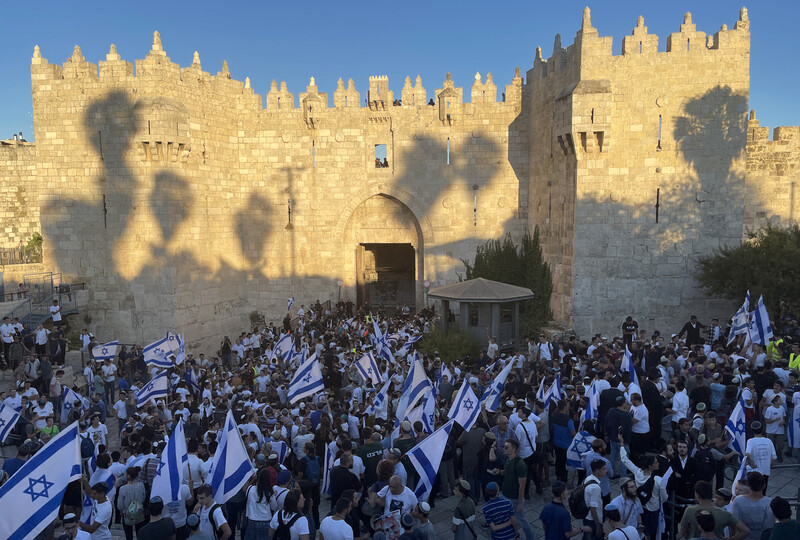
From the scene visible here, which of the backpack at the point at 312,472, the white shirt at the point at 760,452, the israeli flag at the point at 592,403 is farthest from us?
the israeli flag at the point at 592,403

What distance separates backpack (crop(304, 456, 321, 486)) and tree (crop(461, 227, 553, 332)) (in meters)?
13.6

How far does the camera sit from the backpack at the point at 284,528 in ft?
20.0

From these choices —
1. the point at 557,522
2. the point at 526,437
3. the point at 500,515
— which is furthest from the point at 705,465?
the point at 500,515

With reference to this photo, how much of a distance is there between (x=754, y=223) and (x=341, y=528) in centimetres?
1995

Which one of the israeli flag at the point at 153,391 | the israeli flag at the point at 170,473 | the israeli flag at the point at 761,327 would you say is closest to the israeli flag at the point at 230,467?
the israeli flag at the point at 170,473

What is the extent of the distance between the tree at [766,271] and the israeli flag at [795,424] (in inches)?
318

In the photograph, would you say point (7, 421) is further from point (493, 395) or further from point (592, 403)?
point (592, 403)

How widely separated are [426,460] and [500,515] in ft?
4.38

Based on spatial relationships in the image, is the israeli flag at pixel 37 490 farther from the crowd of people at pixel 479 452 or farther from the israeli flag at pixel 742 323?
the israeli flag at pixel 742 323

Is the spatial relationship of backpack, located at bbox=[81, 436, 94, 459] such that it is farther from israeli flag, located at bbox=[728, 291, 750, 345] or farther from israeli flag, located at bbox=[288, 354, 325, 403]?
israeli flag, located at bbox=[728, 291, 750, 345]

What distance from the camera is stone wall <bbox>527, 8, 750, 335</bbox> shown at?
57.7 feet

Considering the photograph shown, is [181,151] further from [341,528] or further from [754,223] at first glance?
[754,223]

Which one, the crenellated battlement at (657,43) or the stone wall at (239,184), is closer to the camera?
the crenellated battlement at (657,43)

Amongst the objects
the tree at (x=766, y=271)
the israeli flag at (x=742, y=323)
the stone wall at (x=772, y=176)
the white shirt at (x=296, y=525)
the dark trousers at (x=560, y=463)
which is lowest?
the dark trousers at (x=560, y=463)
